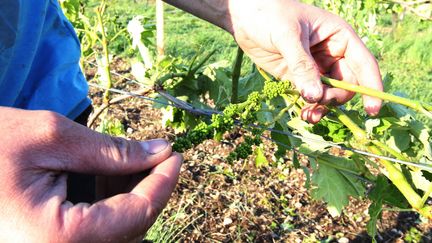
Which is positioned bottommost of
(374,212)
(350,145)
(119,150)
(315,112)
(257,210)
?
(257,210)

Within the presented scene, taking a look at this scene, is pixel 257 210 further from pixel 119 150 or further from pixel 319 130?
pixel 119 150

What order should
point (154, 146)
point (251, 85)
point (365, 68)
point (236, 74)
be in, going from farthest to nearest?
point (251, 85)
point (236, 74)
point (365, 68)
point (154, 146)

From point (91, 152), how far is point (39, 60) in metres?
0.64

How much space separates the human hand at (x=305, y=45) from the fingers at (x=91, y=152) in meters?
0.56

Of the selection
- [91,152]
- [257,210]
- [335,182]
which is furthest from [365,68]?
[257,210]

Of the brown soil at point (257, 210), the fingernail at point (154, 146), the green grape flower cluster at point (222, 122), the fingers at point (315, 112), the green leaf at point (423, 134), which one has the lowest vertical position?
the brown soil at point (257, 210)

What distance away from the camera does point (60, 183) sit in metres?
0.93

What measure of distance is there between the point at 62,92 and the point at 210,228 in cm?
175

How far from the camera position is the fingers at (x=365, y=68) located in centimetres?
152

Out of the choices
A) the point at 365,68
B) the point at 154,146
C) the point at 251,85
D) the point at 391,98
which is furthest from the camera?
the point at 251,85

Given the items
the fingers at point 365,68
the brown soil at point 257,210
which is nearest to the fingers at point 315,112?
the fingers at point 365,68

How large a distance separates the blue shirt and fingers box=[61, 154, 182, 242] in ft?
1.76

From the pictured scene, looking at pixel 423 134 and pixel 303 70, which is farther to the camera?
pixel 423 134

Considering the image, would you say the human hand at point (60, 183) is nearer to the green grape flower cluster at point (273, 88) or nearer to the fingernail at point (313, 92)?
the green grape flower cluster at point (273, 88)
